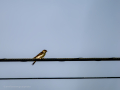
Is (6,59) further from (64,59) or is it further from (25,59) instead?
(64,59)

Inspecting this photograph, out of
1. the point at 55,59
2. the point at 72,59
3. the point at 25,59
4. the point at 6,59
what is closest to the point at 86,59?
the point at 72,59

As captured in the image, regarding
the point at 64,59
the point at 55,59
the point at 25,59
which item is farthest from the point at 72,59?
the point at 25,59

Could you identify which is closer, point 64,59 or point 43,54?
point 64,59

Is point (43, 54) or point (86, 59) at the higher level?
point (86, 59)

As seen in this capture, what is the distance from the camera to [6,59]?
266cm

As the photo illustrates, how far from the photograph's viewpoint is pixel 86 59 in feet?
8.65

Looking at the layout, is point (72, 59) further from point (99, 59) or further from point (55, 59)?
point (99, 59)

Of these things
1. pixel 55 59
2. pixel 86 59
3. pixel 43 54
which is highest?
pixel 86 59

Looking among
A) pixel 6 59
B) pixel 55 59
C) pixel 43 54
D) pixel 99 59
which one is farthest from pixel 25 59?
pixel 43 54

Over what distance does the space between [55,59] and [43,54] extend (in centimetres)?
390

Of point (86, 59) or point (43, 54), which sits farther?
point (43, 54)

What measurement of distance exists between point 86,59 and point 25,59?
4.63 feet

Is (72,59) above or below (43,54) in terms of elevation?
above

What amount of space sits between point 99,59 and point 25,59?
1725 mm
